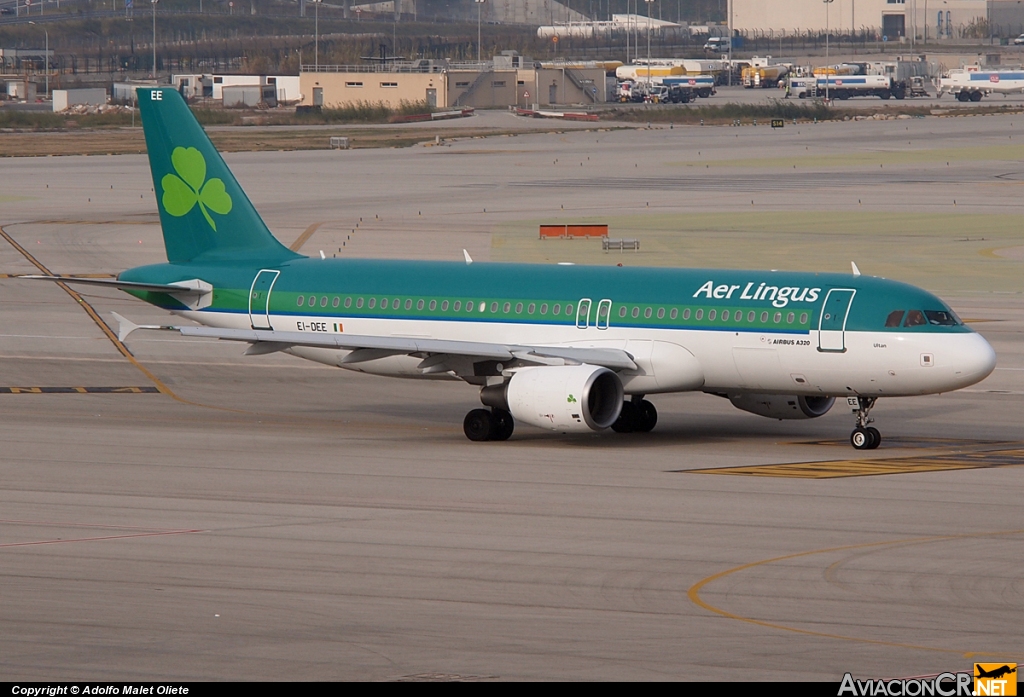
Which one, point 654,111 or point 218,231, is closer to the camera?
point 218,231

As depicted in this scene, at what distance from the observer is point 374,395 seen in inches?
1805

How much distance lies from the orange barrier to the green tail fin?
3647 centimetres

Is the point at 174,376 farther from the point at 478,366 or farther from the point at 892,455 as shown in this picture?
the point at 892,455

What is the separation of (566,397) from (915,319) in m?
8.07

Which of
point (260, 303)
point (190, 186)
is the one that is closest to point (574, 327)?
point (260, 303)

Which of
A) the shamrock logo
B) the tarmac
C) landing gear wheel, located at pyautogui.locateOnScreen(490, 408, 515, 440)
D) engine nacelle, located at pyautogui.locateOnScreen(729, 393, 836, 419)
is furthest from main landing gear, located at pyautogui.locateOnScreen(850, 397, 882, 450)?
the shamrock logo

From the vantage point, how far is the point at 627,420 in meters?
39.0

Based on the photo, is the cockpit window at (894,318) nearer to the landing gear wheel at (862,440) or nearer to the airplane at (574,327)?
the airplane at (574,327)

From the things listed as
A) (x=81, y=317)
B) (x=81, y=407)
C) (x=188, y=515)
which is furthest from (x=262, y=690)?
(x=81, y=317)

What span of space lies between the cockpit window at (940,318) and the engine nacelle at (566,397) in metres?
7.18

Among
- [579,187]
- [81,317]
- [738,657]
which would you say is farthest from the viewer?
[579,187]

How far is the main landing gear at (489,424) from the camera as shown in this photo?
3706cm

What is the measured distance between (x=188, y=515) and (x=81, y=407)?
15.9m

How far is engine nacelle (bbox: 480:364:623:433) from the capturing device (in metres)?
34.7
